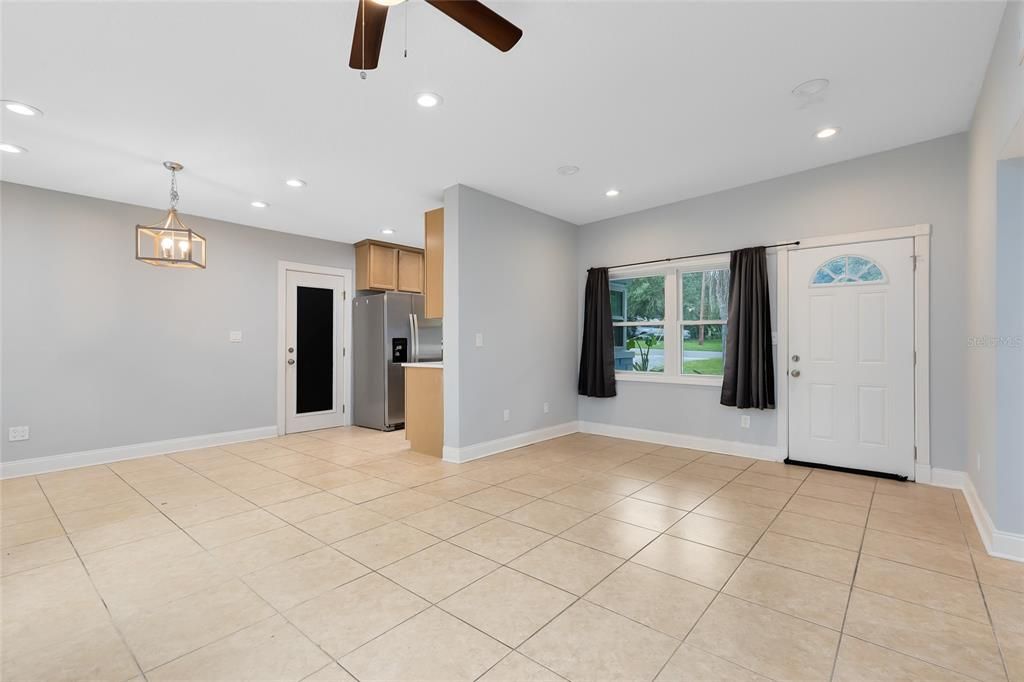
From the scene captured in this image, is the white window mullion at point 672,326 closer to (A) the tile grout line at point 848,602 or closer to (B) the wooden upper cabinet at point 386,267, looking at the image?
(A) the tile grout line at point 848,602

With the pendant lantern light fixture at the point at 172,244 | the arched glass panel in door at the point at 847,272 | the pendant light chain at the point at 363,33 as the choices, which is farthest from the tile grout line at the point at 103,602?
the arched glass panel in door at the point at 847,272

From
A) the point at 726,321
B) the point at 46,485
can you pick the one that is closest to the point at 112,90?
the point at 46,485

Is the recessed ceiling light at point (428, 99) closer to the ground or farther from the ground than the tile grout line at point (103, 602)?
farther from the ground

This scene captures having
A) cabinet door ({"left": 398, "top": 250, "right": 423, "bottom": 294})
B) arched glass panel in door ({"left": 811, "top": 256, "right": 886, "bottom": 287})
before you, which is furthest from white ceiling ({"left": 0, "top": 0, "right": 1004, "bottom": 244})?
cabinet door ({"left": 398, "top": 250, "right": 423, "bottom": 294})

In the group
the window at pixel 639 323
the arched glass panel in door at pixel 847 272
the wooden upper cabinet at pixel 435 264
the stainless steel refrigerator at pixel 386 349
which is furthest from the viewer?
the stainless steel refrigerator at pixel 386 349

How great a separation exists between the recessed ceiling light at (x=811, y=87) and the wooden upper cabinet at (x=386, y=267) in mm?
5201

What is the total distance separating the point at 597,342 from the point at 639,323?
1.80 feet

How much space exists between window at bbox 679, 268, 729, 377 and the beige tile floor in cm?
145

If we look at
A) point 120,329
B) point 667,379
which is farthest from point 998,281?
point 120,329

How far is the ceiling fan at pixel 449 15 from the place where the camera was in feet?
5.23

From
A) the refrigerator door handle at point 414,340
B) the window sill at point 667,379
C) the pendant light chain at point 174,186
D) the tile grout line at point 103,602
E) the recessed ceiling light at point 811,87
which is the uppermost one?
the recessed ceiling light at point 811,87

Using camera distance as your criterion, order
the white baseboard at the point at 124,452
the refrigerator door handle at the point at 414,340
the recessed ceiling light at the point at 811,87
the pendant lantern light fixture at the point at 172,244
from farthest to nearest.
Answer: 1. the refrigerator door handle at the point at 414,340
2. the white baseboard at the point at 124,452
3. the pendant lantern light fixture at the point at 172,244
4. the recessed ceiling light at the point at 811,87

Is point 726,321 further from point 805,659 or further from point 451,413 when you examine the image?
point 805,659

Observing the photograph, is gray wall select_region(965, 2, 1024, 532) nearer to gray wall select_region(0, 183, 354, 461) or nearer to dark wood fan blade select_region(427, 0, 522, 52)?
dark wood fan blade select_region(427, 0, 522, 52)
